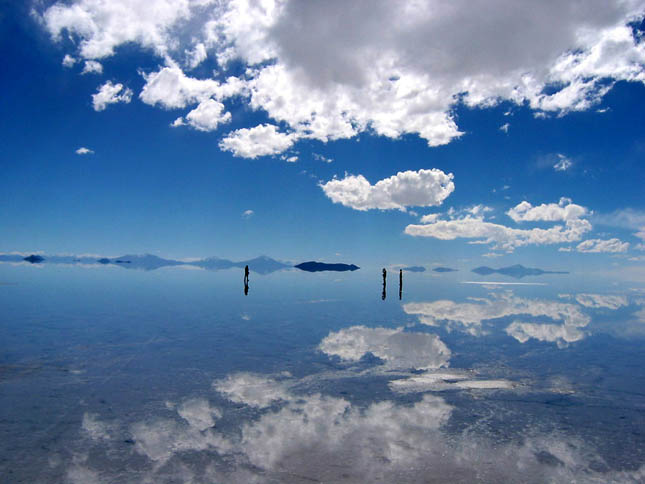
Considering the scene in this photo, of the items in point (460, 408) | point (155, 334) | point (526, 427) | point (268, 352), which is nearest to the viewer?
point (526, 427)

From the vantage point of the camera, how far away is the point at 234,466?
17500mm

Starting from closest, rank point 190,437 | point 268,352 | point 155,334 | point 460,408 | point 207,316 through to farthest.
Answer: point 190,437
point 460,408
point 268,352
point 155,334
point 207,316

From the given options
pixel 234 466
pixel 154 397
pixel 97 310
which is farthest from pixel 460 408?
pixel 97 310

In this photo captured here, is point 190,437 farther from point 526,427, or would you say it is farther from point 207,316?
point 207,316

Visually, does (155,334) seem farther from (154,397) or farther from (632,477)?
(632,477)

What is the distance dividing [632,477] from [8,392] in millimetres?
35043

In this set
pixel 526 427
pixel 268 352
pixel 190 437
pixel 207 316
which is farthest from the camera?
pixel 207 316

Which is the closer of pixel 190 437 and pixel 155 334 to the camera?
pixel 190 437

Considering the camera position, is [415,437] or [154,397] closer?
[415,437]

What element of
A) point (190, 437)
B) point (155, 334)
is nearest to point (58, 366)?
point (155, 334)

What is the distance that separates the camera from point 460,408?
24.4 meters

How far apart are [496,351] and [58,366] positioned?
1611 inches

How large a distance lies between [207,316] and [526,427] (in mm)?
53020

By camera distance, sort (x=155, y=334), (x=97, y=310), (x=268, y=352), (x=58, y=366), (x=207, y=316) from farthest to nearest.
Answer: (x=97, y=310) < (x=207, y=316) < (x=155, y=334) < (x=268, y=352) < (x=58, y=366)
